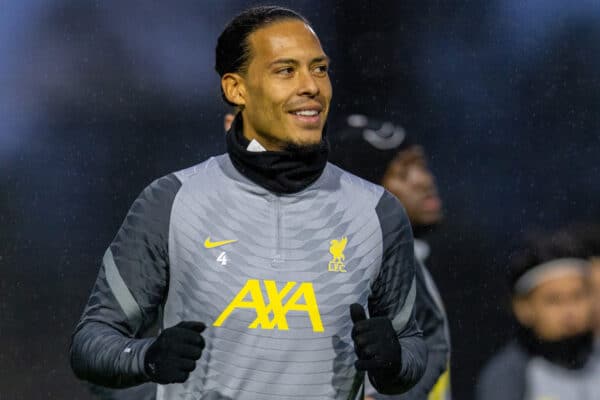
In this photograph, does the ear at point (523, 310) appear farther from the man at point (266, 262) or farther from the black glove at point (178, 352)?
the black glove at point (178, 352)

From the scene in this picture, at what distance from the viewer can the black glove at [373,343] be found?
69.1 inches

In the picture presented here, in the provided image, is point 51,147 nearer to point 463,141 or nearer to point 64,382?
point 64,382

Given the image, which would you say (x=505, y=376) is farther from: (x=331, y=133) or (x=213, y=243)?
(x=213, y=243)

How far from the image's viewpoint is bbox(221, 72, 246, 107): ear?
2.04 meters

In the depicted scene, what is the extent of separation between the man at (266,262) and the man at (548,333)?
4.94 ft

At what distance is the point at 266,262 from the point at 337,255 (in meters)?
0.14

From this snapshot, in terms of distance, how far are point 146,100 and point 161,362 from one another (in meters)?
1.75

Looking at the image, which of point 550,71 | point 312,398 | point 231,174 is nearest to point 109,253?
point 231,174

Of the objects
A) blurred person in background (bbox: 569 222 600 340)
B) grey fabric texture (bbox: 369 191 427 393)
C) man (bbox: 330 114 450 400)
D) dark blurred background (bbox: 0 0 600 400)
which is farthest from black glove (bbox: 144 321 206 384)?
blurred person in background (bbox: 569 222 600 340)

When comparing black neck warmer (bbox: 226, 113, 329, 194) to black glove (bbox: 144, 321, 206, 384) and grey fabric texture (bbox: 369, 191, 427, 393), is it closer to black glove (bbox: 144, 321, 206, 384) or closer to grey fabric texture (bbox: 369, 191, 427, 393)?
grey fabric texture (bbox: 369, 191, 427, 393)

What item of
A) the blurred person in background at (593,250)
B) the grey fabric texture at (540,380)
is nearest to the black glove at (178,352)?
the grey fabric texture at (540,380)

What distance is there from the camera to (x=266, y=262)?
6.33 ft

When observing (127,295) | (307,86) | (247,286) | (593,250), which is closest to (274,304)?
(247,286)

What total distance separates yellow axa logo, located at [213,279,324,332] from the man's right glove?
0.12 m
